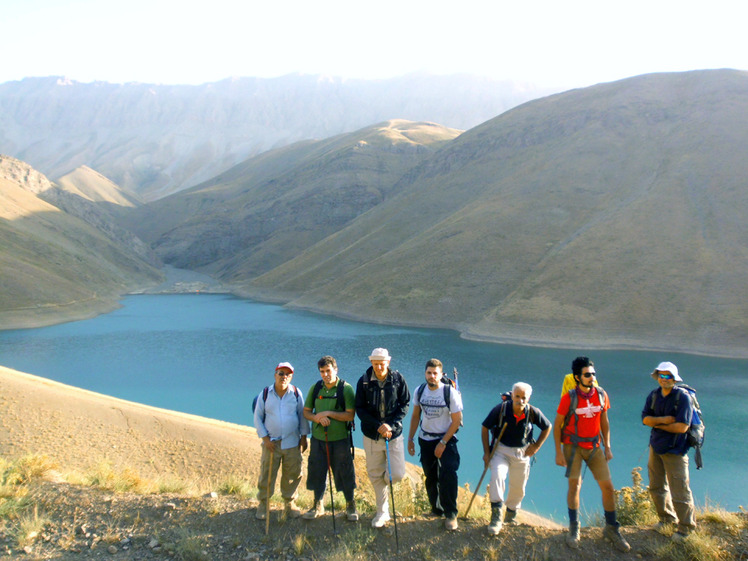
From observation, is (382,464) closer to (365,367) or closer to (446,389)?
(446,389)

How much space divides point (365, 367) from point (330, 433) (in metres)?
27.2

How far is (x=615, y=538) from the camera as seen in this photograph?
→ 20.0 ft

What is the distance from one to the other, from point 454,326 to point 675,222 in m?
22.3

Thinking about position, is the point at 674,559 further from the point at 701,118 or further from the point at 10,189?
the point at 10,189

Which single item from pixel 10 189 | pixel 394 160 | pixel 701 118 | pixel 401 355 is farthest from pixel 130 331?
pixel 394 160

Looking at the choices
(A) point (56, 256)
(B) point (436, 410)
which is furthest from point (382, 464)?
(A) point (56, 256)

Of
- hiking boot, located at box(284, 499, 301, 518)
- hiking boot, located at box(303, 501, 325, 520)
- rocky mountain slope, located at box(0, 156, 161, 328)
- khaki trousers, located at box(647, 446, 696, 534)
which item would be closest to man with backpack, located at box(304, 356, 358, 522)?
hiking boot, located at box(303, 501, 325, 520)

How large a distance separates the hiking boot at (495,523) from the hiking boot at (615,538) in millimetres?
1248

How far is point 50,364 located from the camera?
3541 centimetres

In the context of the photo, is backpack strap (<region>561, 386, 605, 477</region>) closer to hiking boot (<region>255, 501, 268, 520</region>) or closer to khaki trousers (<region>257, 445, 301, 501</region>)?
khaki trousers (<region>257, 445, 301, 501</region>)

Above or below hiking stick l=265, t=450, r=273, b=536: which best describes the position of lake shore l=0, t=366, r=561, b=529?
below

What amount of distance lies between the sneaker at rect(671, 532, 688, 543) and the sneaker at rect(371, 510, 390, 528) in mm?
3337

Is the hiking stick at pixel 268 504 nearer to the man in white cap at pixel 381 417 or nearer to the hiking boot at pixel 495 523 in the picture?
the man in white cap at pixel 381 417

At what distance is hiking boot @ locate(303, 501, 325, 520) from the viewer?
6.82 metres
